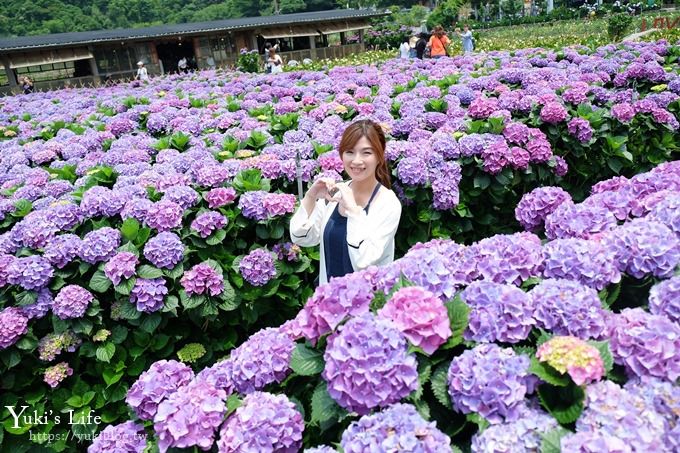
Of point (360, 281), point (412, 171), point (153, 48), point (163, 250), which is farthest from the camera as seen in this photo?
point (153, 48)

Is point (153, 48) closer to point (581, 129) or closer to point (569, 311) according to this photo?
point (581, 129)

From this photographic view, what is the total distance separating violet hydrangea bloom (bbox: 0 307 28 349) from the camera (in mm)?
2400

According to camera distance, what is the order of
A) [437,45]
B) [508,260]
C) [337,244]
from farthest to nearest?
[437,45], [337,244], [508,260]

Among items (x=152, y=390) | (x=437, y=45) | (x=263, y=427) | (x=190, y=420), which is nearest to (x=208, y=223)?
(x=152, y=390)

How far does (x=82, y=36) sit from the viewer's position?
76.2 ft

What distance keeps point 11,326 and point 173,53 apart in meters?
25.5

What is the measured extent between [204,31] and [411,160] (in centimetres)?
2279

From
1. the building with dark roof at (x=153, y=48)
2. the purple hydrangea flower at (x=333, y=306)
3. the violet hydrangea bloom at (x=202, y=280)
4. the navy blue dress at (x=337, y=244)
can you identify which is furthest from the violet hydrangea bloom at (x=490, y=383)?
the building with dark roof at (x=153, y=48)

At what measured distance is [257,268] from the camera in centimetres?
277

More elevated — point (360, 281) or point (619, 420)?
point (360, 281)

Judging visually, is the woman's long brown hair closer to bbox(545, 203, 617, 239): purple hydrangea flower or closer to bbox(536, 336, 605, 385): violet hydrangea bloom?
bbox(545, 203, 617, 239): purple hydrangea flower

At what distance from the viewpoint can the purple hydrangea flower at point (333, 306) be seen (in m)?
1.31

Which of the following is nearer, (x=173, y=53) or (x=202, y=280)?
(x=202, y=280)

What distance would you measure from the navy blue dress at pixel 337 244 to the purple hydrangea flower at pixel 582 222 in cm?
76
